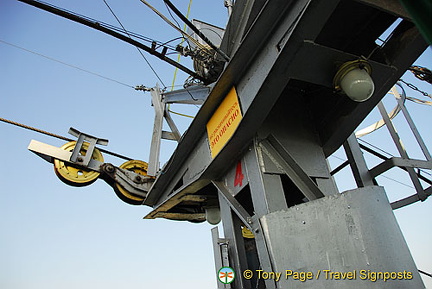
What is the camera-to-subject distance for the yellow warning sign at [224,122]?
2.88 meters

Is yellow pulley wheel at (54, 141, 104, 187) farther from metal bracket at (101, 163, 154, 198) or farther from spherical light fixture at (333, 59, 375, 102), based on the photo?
spherical light fixture at (333, 59, 375, 102)

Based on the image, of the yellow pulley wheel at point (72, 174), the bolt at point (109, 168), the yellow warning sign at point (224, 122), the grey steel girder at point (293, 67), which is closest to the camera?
the grey steel girder at point (293, 67)

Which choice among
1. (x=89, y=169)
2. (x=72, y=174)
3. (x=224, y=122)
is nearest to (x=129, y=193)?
(x=89, y=169)


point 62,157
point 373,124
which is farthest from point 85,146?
point 373,124

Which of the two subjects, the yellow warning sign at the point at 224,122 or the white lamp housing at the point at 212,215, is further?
the white lamp housing at the point at 212,215

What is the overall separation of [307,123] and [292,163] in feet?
2.57

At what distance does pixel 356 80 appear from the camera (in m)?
2.31

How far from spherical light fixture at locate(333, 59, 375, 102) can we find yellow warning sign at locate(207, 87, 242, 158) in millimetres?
927

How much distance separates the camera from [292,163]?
9.49ft

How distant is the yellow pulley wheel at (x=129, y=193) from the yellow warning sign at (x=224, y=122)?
7.04 feet

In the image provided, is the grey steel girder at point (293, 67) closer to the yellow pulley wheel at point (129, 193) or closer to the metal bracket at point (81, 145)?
the yellow pulley wheel at point (129, 193)

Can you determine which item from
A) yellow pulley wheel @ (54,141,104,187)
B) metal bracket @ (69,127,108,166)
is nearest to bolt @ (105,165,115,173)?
yellow pulley wheel @ (54,141,104,187)

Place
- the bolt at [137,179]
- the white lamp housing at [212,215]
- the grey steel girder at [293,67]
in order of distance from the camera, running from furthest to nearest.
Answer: the bolt at [137,179] < the white lamp housing at [212,215] < the grey steel girder at [293,67]

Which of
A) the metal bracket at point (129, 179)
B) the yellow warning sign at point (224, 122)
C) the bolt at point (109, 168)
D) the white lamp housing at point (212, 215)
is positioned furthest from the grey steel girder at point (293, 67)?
the bolt at point (109, 168)
